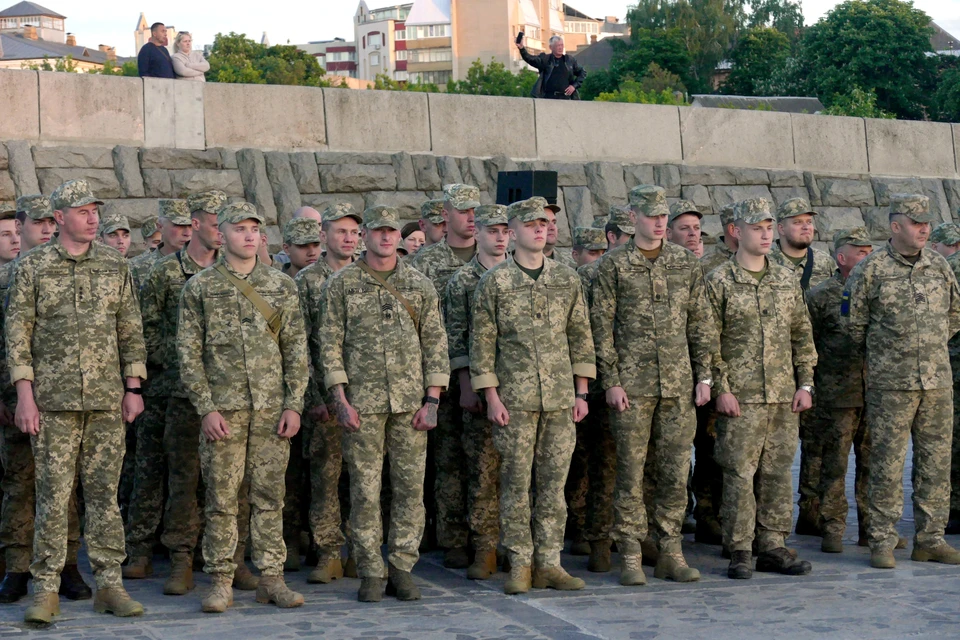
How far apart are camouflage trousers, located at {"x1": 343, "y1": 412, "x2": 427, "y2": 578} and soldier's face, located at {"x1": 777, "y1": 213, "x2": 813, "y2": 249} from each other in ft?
8.84

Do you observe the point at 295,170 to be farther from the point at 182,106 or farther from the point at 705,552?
the point at 705,552

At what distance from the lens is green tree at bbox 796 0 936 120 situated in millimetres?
59469

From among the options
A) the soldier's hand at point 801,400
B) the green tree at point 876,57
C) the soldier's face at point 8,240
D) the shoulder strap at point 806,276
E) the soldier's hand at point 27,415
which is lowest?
the soldier's hand at point 801,400

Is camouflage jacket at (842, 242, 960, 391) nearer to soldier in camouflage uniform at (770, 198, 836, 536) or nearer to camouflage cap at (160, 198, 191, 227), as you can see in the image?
soldier in camouflage uniform at (770, 198, 836, 536)

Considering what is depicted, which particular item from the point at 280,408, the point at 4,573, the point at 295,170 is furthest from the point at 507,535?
the point at 295,170

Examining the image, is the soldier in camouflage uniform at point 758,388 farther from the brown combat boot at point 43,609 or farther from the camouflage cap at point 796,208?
the brown combat boot at point 43,609

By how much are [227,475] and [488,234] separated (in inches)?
77.6

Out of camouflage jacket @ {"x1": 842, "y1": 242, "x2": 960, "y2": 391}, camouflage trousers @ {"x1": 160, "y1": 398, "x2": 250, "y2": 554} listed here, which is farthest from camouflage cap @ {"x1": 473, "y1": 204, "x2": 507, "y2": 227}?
camouflage jacket @ {"x1": 842, "y1": 242, "x2": 960, "y2": 391}

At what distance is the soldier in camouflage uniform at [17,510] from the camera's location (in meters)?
7.17

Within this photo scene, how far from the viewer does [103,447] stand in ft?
22.6

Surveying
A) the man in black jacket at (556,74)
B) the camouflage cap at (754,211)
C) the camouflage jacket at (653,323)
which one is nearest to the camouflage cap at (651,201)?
the camouflage jacket at (653,323)

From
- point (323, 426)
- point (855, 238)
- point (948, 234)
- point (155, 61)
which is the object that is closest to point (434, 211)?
point (323, 426)

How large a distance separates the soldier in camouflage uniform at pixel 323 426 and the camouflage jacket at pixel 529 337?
883 millimetres

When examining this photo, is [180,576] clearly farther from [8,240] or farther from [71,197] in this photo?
[8,240]
